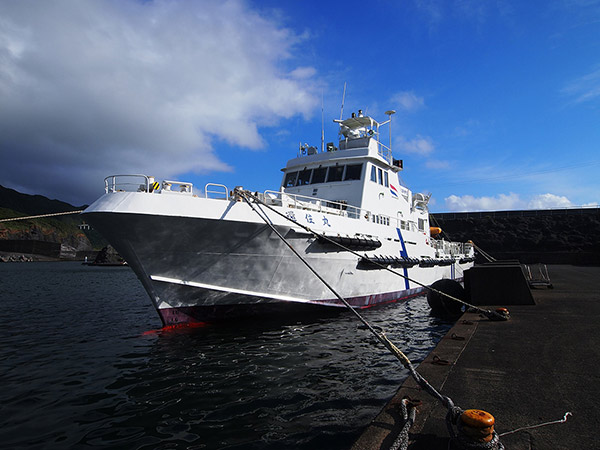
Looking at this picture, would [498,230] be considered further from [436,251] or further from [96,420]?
[96,420]

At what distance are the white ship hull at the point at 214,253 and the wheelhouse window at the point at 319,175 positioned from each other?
3736 mm

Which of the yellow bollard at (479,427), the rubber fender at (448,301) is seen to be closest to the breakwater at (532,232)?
the rubber fender at (448,301)

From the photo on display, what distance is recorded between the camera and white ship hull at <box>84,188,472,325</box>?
7.59m

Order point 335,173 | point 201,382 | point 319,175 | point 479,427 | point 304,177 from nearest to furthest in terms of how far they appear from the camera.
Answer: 1. point 479,427
2. point 201,382
3. point 335,173
4. point 319,175
5. point 304,177

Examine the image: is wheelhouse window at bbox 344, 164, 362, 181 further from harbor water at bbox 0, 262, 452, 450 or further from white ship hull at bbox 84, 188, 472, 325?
harbor water at bbox 0, 262, 452, 450

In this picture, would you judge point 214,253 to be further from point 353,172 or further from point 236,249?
point 353,172

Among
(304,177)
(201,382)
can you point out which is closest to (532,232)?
(304,177)

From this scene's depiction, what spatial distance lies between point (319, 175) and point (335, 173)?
66 centimetres

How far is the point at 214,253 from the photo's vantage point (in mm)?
8195

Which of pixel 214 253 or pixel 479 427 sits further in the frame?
pixel 214 253

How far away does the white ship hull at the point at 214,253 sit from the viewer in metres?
7.59

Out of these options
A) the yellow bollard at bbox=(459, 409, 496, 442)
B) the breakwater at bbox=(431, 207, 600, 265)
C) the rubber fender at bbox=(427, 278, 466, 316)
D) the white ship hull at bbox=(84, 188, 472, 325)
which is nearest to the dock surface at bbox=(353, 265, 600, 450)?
the yellow bollard at bbox=(459, 409, 496, 442)

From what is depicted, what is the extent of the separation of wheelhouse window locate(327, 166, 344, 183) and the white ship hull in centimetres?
349

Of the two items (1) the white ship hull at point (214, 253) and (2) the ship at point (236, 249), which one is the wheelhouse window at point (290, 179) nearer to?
(2) the ship at point (236, 249)
